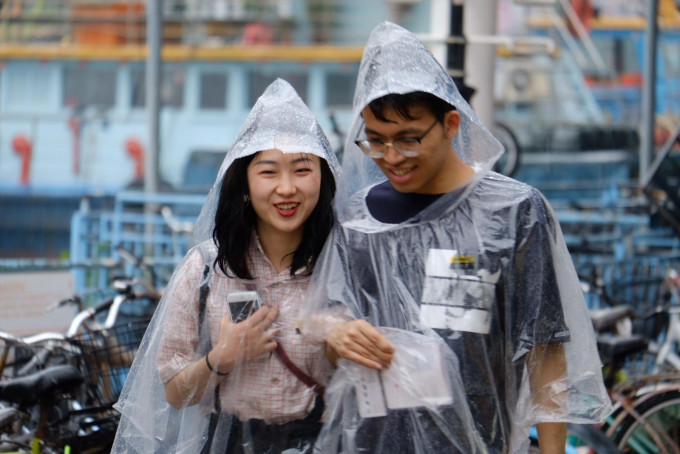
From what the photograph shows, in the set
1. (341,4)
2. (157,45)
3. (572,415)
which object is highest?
(341,4)

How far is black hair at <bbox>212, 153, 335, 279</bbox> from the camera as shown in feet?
6.81

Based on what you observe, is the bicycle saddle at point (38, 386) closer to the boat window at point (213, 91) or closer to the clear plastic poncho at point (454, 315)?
the clear plastic poncho at point (454, 315)

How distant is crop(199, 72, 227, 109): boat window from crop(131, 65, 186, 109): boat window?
0.26 meters

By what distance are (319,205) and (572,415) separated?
2.39ft

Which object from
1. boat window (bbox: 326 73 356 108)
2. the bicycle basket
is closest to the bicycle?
the bicycle basket

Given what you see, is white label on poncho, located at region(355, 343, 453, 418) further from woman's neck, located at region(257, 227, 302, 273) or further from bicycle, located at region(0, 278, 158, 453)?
bicycle, located at region(0, 278, 158, 453)

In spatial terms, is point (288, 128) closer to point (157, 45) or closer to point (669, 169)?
point (669, 169)

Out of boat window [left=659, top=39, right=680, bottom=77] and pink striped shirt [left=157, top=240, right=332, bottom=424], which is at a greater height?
boat window [left=659, top=39, right=680, bottom=77]

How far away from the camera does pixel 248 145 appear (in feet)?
6.79

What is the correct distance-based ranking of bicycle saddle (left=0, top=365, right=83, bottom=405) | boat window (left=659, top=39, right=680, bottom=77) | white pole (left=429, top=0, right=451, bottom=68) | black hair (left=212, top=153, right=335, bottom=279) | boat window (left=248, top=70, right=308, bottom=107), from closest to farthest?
black hair (left=212, top=153, right=335, bottom=279) → bicycle saddle (left=0, top=365, right=83, bottom=405) → white pole (left=429, top=0, right=451, bottom=68) → boat window (left=248, top=70, right=308, bottom=107) → boat window (left=659, top=39, right=680, bottom=77)

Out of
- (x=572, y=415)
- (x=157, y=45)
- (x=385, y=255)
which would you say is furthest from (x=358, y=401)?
(x=157, y=45)

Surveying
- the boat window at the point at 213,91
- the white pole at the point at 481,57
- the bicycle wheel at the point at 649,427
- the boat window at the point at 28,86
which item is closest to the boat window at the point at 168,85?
the boat window at the point at 213,91

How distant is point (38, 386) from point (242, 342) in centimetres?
135

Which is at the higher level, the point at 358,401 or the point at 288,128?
the point at 288,128
